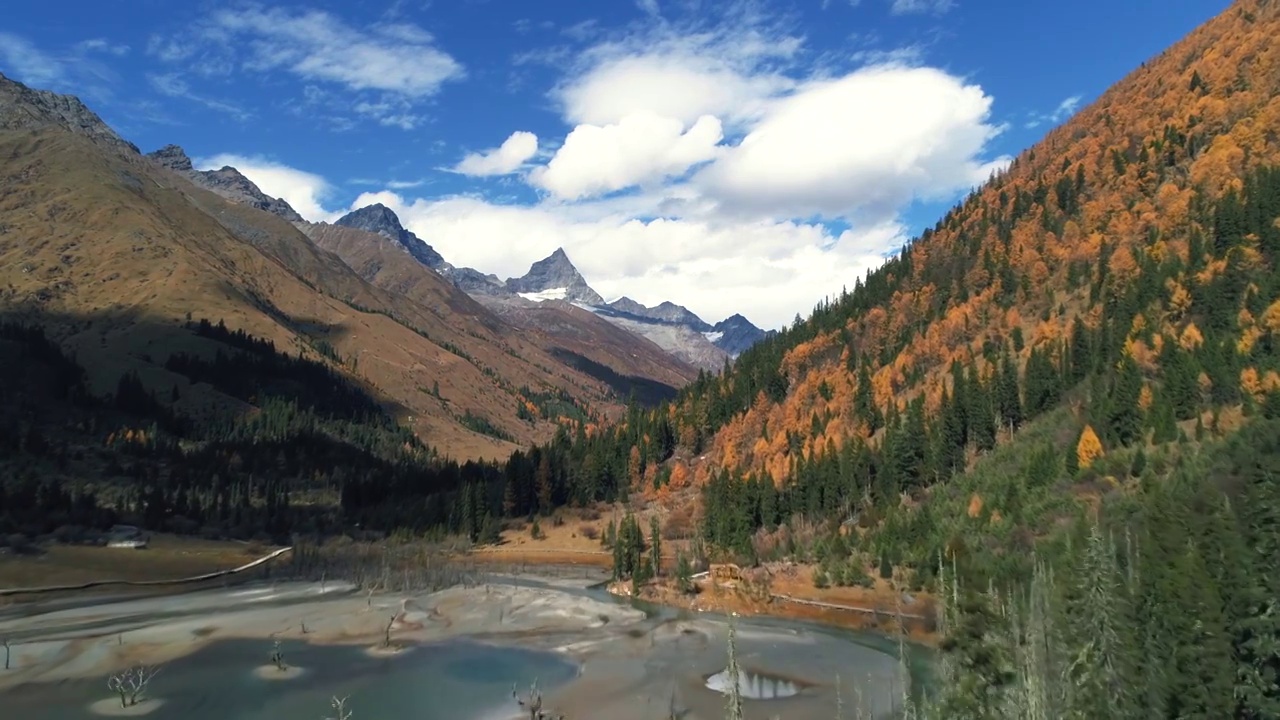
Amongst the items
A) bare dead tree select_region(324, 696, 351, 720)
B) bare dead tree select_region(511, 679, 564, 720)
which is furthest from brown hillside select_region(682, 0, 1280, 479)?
bare dead tree select_region(324, 696, 351, 720)

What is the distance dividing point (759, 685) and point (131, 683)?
44.7 m

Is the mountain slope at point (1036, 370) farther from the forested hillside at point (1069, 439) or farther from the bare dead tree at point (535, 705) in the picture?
the bare dead tree at point (535, 705)

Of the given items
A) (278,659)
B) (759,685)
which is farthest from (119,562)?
(759,685)

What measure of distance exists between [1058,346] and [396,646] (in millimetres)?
108541

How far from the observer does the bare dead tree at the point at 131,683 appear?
56.1 metres

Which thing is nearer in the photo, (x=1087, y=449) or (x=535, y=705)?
(x=535, y=705)

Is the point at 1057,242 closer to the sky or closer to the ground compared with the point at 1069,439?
closer to the sky

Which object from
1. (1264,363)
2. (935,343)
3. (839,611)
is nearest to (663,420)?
(935,343)

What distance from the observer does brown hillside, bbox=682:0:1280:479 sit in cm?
14588

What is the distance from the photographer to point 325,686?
203 feet

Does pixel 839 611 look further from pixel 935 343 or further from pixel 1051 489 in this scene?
pixel 935 343

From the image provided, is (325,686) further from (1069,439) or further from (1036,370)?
(1036,370)

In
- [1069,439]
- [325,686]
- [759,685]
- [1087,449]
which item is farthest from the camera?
[1069,439]

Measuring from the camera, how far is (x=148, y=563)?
12244cm
